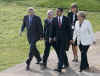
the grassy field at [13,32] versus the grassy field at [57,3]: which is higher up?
the grassy field at [57,3]

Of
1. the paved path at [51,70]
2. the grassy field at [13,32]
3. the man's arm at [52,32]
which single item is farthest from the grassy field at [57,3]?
the man's arm at [52,32]

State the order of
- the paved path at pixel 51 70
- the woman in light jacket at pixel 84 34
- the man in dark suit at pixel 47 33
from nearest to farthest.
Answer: the woman in light jacket at pixel 84 34 → the paved path at pixel 51 70 → the man in dark suit at pixel 47 33

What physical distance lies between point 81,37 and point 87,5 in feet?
48.7

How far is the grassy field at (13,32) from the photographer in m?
12.0

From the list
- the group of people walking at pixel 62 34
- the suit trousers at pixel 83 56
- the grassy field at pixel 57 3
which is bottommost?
the suit trousers at pixel 83 56

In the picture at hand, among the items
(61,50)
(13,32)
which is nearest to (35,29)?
(61,50)

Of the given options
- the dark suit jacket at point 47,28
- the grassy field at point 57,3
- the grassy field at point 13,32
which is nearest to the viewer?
the dark suit jacket at point 47,28

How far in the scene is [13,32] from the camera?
654 inches

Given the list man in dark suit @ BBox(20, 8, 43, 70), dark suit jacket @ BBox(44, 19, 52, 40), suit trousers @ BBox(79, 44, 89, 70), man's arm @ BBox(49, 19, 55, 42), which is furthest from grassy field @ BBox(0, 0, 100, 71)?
suit trousers @ BBox(79, 44, 89, 70)

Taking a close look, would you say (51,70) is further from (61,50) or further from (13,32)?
(13,32)

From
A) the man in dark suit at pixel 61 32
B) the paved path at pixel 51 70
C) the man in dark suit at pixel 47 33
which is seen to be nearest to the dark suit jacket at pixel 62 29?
the man in dark suit at pixel 61 32

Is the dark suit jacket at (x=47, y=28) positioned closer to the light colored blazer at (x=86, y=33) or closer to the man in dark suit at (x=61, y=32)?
the man in dark suit at (x=61, y=32)

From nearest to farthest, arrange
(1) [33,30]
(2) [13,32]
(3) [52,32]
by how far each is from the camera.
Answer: (3) [52,32] → (1) [33,30] → (2) [13,32]

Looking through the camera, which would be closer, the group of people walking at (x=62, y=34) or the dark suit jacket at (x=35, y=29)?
the group of people walking at (x=62, y=34)
